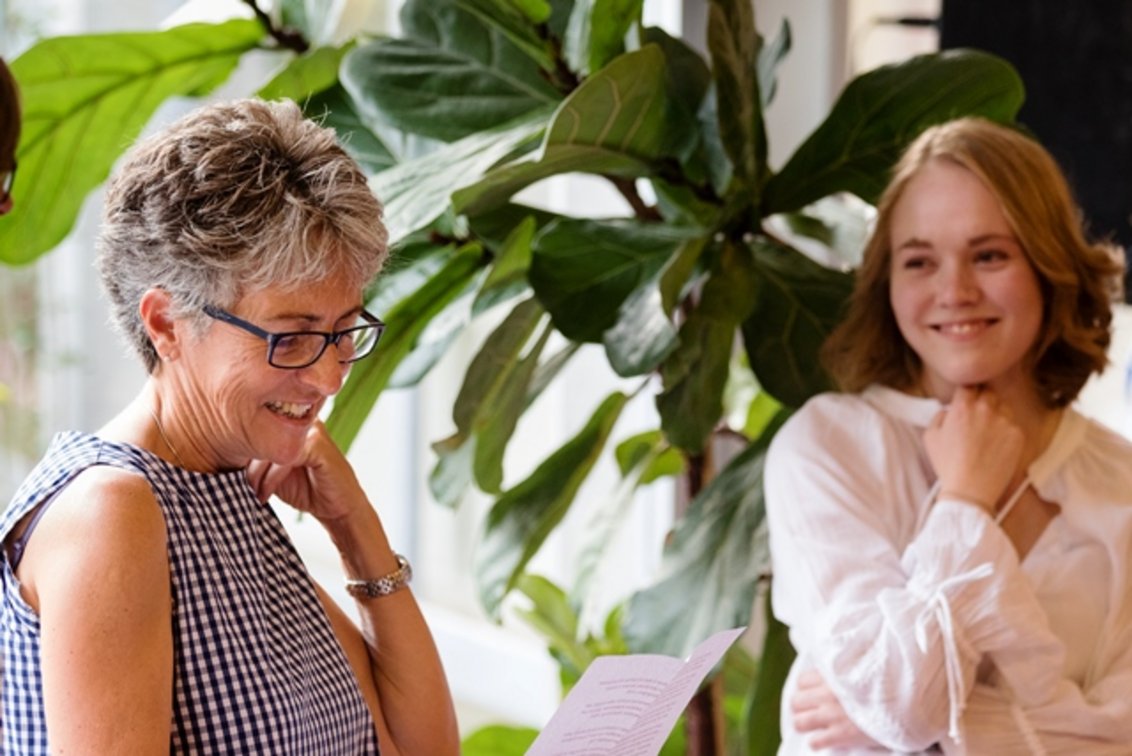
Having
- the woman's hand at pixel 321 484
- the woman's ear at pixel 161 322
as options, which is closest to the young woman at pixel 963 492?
the woman's hand at pixel 321 484

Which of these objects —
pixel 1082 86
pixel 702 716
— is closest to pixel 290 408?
pixel 702 716

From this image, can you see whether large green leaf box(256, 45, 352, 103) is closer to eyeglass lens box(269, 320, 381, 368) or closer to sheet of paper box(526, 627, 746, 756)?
eyeglass lens box(269, 320, 381, 368)

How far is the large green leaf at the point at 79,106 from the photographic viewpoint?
81.7 inches

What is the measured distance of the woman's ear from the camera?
1395 mm

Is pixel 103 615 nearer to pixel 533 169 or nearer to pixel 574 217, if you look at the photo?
pixel 533 169

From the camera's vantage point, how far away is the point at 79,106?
212 centimetres

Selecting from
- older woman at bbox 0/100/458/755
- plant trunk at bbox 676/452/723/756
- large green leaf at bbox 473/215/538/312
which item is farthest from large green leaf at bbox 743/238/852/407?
older woman at bbox 0/100/458/755

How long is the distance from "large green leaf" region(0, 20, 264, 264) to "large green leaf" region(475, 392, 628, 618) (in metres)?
0.70

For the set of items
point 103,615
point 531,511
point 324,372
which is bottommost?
point 531,511

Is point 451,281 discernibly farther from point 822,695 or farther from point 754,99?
point 822,695

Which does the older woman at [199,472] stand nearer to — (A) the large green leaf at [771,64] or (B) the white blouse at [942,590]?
(B) the white blouse at [942,590]

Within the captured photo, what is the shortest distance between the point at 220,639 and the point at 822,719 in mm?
844

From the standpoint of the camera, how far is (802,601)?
2.00 metres

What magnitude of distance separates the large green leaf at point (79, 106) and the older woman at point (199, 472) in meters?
0.73
